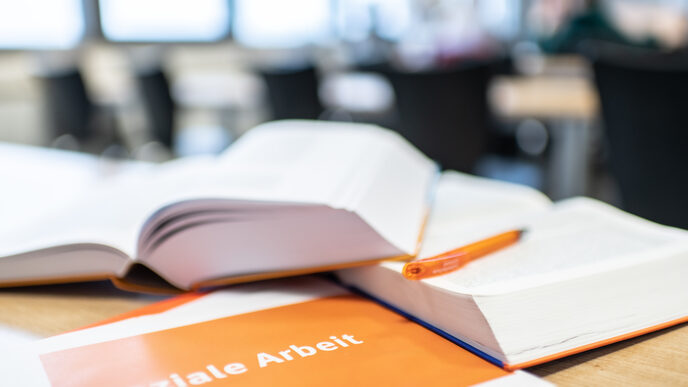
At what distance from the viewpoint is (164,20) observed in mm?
5758

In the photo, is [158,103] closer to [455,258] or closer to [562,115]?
[562,115]

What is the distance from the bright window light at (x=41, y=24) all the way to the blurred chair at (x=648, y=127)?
4704mm

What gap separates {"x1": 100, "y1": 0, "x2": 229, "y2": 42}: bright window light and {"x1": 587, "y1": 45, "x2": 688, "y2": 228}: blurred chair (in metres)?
4.90

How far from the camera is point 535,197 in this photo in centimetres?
66

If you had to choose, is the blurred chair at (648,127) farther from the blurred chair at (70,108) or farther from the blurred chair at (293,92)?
the blurred chair at (70,108)

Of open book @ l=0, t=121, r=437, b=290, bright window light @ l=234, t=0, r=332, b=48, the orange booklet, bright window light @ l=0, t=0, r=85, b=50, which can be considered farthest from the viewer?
bright window light @ l=234, t=0, r=332, b=48

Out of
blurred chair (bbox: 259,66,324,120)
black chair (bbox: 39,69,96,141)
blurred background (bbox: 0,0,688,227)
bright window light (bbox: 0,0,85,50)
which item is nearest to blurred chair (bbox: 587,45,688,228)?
blurred background (bbox: 0,0,688,227)

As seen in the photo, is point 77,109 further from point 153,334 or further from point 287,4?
point 153,334

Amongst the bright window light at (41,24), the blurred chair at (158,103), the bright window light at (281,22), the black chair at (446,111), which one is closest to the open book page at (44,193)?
the black chair at (446,111)

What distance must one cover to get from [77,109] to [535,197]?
406 centimetres

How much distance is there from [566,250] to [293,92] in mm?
2895

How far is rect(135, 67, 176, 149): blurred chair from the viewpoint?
3.88 metres

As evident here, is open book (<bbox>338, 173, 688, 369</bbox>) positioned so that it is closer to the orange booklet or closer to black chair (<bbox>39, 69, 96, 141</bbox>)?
the orange booklet

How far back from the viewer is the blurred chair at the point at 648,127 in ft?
4.12
